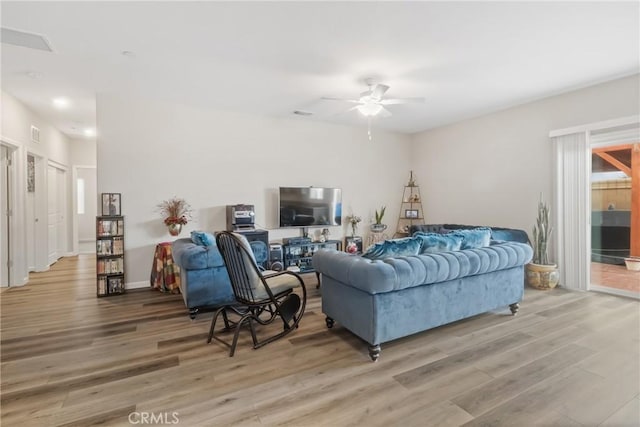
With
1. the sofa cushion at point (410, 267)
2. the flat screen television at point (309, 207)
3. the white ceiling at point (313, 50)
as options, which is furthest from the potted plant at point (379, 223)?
the sofa cushion at point (410, 267)

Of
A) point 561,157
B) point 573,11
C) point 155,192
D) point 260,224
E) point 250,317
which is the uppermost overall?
point 573,11

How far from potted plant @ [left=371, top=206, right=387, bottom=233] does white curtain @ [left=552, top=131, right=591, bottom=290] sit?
→ 9.16ft

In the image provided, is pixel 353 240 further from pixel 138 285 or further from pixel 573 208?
pixel 138 285

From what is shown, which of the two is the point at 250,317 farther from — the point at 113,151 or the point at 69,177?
the point at 69,177

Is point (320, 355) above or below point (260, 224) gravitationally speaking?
below

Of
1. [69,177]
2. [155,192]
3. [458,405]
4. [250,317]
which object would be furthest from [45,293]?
[458,405]

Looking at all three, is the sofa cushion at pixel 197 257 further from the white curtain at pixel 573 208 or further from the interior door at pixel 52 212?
the white curtain at pixel 573 208

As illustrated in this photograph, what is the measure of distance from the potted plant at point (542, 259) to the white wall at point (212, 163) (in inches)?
111

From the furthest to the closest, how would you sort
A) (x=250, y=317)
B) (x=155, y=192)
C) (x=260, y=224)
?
(x=260, y=224) → (x=155, y=192) → (x=250, y=317)

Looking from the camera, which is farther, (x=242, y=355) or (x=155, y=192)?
(x=155, y=192)

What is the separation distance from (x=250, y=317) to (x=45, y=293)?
11.2ft

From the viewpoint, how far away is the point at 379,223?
6258mm

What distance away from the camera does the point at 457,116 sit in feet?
17.7

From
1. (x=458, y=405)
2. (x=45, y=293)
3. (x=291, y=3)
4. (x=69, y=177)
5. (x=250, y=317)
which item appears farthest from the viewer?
(x=69, y=177)
